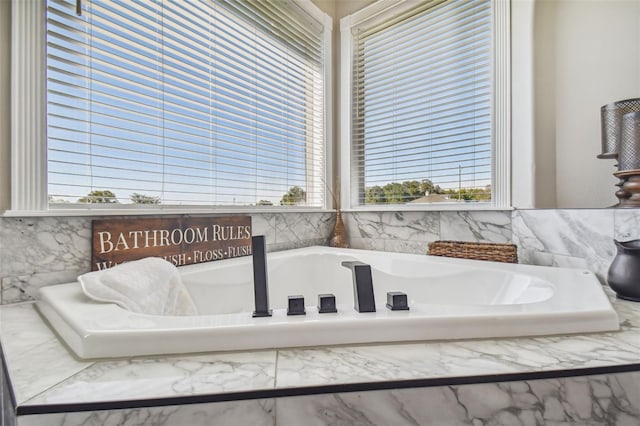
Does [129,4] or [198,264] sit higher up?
[129,4]

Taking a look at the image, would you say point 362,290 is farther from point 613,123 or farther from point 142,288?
point 613,123

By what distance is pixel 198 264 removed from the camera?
140 centimetres

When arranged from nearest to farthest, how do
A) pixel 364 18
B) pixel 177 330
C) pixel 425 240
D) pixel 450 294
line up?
pixel 177 330
pixel 450 294
pixel 425 240
pixel 364 18

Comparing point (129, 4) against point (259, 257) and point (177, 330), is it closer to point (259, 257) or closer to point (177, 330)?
point (259, 257)

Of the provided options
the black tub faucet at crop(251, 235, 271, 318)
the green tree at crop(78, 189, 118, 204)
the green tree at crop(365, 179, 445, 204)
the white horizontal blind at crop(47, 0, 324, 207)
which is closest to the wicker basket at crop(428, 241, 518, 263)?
the green tree at crop(365, 179, 445, 204)

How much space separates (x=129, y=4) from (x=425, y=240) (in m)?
1.89

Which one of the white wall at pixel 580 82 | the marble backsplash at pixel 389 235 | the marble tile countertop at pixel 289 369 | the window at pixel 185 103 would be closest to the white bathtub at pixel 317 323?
the marble tile countertop at pixel 289 369

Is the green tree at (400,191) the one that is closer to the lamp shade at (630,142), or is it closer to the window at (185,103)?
the window at (185,103)

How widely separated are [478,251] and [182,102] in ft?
5.34

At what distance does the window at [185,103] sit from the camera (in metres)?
1.09

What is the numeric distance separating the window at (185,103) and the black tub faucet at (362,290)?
1.04 meters

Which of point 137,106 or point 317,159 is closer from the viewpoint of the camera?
point 137,106

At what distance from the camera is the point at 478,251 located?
1509mm

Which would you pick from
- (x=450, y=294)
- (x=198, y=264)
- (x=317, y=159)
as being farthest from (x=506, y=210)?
(x=198, y=264)
